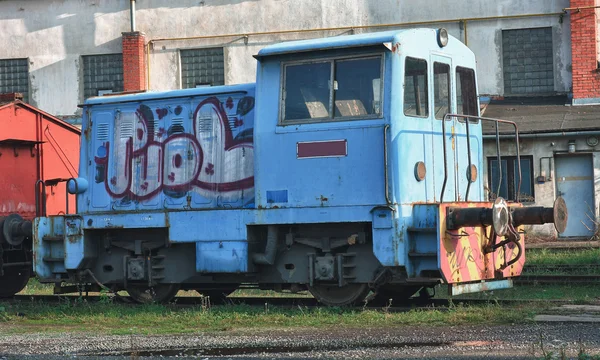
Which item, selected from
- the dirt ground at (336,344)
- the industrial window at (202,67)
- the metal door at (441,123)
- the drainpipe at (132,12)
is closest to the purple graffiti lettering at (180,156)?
the metal door at (441,123)

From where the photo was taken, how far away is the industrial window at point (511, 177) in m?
23.5

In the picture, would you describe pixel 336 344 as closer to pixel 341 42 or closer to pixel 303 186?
pixel 303 186

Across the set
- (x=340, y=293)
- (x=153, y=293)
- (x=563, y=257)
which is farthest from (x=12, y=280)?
(x=563, y=257)

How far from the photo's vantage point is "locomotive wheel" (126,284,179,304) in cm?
1288

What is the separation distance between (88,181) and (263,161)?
130 inches

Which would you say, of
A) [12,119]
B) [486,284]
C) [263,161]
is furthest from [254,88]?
[12,119]

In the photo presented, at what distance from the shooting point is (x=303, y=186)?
11.2 meters

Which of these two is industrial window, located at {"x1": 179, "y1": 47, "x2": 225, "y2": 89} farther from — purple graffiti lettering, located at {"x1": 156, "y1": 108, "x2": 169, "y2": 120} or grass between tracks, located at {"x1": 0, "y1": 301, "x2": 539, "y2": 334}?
grass between tracks, located at {"x1": 0, "y1": 301, "x2": 539, "y2": 334}

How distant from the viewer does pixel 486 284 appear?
11453 millimetres

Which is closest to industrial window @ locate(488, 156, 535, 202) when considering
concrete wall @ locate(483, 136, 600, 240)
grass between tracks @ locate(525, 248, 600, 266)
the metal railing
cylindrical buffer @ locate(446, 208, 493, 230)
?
concrete wall @ locate(483, 136, 600, 240)

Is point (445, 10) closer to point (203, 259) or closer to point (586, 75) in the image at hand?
point (586, 75)

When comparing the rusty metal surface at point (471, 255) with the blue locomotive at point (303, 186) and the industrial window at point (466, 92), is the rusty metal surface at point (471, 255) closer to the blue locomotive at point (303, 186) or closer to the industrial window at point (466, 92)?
the blue locomotive at point (303, 186)

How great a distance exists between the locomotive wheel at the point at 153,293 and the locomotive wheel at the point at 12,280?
280cm

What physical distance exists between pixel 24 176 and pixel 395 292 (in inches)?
269
